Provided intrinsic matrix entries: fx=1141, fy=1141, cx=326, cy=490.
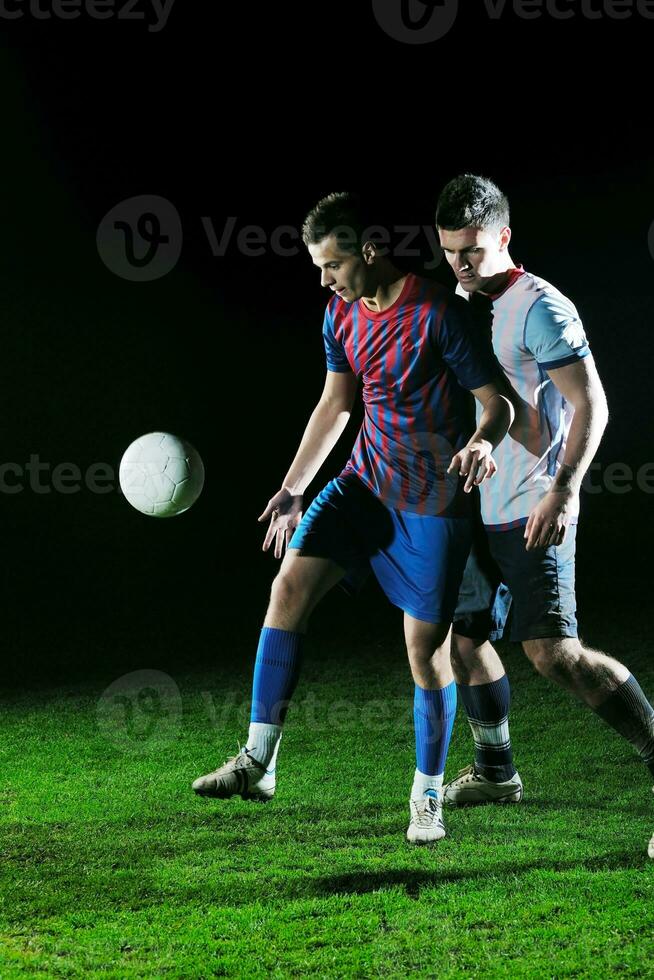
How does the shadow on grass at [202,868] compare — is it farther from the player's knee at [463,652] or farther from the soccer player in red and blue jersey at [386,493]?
the player's knee at [463,652]

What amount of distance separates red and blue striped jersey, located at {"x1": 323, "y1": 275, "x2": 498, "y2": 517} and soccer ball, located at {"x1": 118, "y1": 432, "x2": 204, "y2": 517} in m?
1.07

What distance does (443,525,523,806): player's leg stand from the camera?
10.3 feet

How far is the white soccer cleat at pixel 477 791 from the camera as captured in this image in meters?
3.32

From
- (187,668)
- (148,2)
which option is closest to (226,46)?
(148,2)

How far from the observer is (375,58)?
785 cm

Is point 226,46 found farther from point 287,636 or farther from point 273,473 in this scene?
point 287,636

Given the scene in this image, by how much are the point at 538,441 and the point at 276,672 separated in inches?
34.6

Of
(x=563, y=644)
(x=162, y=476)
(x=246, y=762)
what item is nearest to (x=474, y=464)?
(x=563, y=644)

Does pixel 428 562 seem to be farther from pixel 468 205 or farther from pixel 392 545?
pixel 468 205

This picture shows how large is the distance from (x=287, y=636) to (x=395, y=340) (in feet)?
2.54

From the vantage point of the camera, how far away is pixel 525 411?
2.89 m

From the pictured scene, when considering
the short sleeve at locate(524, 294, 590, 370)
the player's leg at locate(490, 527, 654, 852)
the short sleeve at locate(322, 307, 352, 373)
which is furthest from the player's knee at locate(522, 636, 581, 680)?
the short sleeve at locate(322, 307, 352, 373)

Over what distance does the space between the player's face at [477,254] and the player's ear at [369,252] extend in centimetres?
17

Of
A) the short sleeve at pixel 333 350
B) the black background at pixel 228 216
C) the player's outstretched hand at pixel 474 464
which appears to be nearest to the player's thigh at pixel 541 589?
the player's outstretched hand at pixel 474 464
